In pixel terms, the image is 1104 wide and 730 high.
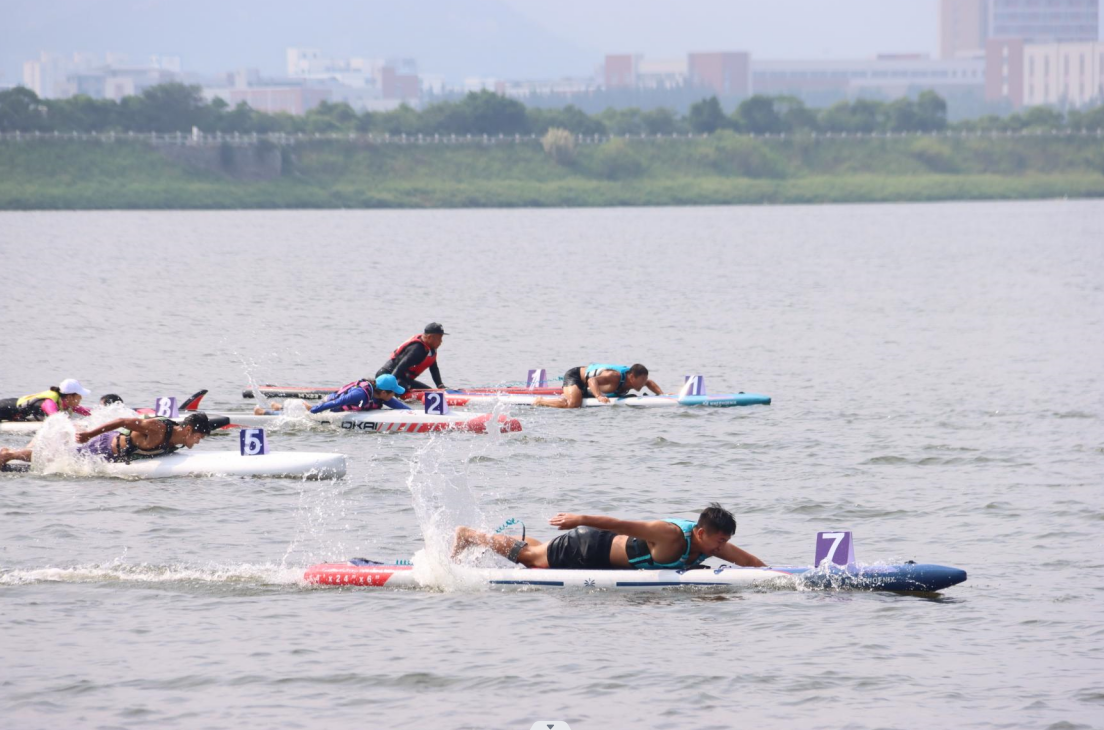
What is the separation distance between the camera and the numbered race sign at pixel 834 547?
1539 centimetres

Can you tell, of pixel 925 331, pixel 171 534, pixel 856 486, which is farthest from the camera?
pixel 925 331

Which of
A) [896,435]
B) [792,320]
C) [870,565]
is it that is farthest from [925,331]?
[870,565]

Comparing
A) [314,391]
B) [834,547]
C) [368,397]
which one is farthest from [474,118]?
[834,547]

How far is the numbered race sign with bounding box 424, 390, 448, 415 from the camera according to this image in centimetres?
2542

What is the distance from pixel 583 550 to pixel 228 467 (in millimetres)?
7659

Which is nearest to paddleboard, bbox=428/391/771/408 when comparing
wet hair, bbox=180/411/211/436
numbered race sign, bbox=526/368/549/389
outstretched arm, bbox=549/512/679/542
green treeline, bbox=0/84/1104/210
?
numbered race sign, bbox=526/368/549/389

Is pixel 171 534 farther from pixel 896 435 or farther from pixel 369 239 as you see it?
pixel 369 239

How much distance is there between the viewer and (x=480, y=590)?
15.7 m

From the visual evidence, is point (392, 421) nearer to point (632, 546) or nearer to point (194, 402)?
point (194, 402)

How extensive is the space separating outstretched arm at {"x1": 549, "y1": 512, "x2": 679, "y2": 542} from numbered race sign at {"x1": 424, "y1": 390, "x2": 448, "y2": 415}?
10.6 m

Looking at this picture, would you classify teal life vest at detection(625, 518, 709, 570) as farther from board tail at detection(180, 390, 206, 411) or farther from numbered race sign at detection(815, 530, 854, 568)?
board tail at detection(180, 390, 206, 411)

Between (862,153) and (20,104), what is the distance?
8614cm

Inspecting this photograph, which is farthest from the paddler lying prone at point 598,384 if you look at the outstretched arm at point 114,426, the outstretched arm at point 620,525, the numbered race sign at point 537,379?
the outstretched arm at point 620,525

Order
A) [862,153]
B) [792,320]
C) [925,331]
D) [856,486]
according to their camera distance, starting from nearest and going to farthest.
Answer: [856,486], [925,331], [792,320], [862,153]
